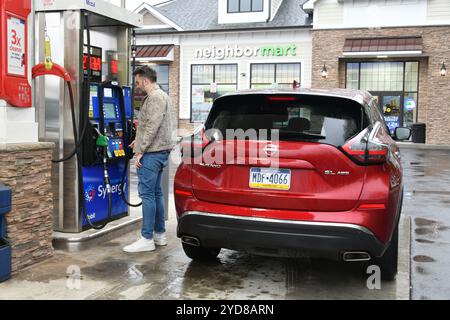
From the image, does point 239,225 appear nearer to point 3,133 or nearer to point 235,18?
point 3,133

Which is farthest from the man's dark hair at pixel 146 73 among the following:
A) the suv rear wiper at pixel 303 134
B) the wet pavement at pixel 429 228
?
the wet pavement at pixel 429 228

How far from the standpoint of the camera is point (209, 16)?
96.7 ft

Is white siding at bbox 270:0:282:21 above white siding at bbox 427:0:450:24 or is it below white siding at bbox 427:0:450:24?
above

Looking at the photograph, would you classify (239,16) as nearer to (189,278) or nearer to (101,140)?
(101,140)

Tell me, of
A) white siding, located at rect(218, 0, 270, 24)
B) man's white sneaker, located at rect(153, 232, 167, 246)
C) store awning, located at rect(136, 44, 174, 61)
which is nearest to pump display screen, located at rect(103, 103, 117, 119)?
man's white sneaker, located at rect(153, 232, 167, 246)

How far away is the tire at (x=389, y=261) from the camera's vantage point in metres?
4.54

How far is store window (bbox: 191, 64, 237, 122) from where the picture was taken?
27656 mm

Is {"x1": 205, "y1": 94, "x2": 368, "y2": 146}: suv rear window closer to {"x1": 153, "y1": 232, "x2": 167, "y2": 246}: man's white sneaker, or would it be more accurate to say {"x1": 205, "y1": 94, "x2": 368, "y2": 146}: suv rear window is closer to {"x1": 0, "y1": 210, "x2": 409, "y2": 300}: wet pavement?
{"x1": 0, "y1": 210, "x2": 409, "y2": 300}: wet pavement

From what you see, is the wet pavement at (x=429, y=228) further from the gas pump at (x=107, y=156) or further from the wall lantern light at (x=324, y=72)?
the wall lantern light at (x=324, y=72)

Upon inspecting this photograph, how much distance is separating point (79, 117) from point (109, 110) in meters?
0.61

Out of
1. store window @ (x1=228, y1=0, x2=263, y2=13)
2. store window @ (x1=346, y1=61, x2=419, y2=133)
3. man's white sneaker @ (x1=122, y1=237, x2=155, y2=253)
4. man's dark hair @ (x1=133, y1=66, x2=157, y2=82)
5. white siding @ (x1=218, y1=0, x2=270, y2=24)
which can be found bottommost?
man's white sneaker @ (x1=122, y1=237, x2=155, y2=253)

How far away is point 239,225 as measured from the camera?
4.23 meters

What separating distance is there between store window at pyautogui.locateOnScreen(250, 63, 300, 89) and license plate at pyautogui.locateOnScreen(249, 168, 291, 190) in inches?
884

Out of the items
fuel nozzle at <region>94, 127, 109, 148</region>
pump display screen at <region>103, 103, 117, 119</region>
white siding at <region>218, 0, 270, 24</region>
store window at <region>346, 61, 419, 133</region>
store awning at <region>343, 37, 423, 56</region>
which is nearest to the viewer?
fuel nozzle at <region>94, 127, 109, 148</region>
